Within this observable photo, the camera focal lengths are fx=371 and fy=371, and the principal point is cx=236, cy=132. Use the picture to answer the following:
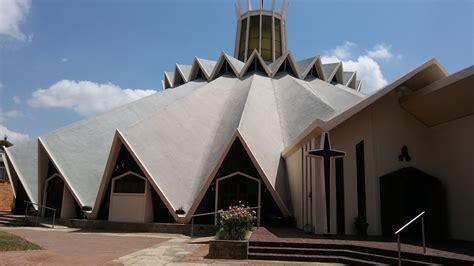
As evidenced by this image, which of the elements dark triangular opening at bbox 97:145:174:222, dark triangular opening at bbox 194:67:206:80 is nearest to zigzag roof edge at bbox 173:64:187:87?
dark triangular opening at bbox 194:67:206:80

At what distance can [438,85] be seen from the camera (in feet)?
39.6

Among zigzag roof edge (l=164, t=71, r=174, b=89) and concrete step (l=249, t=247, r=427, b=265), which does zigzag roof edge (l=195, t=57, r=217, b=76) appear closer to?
zigzag roof edge (l=164, t=71, r=174, b=89)

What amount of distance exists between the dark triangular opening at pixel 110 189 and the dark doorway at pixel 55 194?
3441 mm

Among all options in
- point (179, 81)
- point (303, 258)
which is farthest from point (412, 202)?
point (179, 81)

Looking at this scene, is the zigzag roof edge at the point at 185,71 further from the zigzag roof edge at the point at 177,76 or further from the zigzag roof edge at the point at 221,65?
the zigzag roof edge at the point at 221,65

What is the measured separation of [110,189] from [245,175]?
662cm

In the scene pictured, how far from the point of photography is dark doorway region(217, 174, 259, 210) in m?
16.4

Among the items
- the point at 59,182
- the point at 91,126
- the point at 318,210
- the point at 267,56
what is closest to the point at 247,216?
the point at 318,210

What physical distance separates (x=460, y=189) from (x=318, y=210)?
4.67 metres

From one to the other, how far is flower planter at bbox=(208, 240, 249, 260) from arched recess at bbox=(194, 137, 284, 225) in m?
6.26

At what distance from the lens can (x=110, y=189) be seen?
17.8 m

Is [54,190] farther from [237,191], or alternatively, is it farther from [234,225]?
[234,225]

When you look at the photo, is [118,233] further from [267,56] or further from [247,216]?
[267,56]

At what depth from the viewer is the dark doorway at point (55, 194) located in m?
19.8
